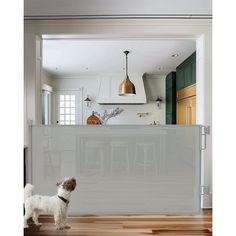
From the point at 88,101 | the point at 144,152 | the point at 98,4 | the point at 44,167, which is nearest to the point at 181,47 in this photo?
the point at 98,4

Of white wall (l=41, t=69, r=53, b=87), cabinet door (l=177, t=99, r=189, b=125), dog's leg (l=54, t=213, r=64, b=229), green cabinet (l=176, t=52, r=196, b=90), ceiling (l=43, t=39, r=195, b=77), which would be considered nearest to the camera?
dog's leg (l=54, t=213, r=64, b=229)

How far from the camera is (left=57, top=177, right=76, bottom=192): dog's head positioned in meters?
2.54

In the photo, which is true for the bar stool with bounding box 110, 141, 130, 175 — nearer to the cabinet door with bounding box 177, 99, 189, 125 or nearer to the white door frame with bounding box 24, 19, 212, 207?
the white door frame with bounding box 24, 19, 212, 207

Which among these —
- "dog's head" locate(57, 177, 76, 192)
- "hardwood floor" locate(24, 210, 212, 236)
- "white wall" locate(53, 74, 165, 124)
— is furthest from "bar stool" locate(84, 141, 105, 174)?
"white wall" locate(53, 74, 165, 124)

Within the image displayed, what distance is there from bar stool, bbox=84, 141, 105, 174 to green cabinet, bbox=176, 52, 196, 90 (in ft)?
11.7

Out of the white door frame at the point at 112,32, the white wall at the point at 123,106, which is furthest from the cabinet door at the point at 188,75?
the white door frame at the point at 112,32

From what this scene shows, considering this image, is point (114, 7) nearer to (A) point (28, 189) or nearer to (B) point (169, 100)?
(A) point (28, 189)

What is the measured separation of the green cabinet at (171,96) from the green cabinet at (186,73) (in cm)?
26

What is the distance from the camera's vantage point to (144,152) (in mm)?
2451

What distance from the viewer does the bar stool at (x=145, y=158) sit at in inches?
95.8

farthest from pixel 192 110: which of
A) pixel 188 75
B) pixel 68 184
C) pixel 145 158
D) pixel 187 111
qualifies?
pixel 68 184

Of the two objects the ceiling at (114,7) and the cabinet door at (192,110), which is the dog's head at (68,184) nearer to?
the ceiling at (114,7)
